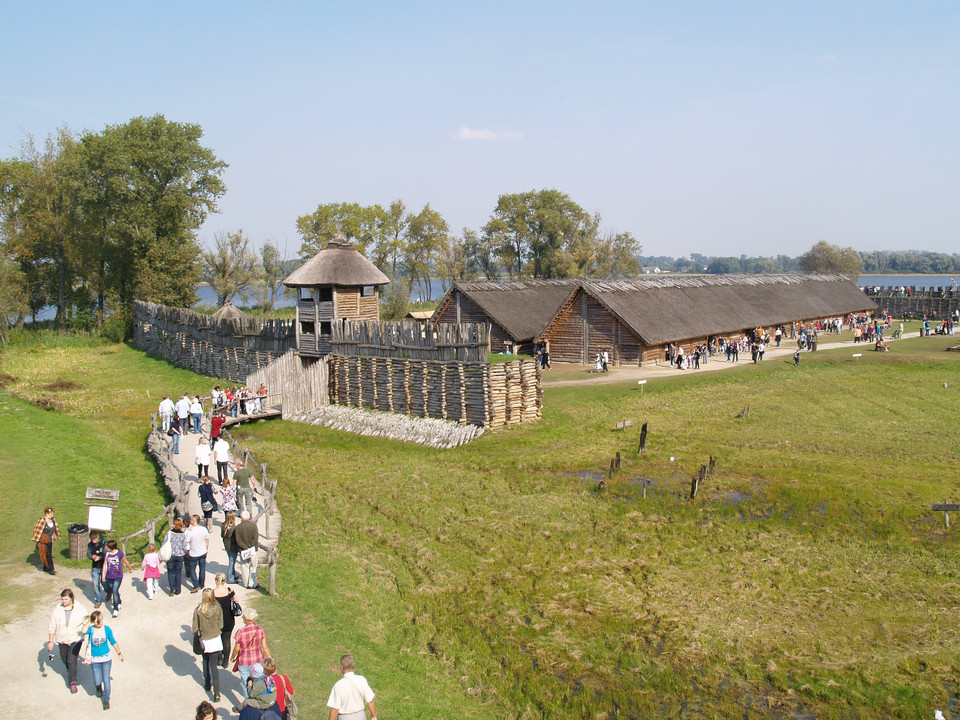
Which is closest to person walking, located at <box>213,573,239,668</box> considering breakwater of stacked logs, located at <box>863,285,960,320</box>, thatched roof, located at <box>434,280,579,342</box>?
thatched roof, located at <box>434,280,579,342</box>

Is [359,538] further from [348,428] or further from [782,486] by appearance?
[348,428]

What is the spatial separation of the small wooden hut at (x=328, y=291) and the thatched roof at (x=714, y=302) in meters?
13.5

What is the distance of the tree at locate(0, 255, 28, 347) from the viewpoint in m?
54.0

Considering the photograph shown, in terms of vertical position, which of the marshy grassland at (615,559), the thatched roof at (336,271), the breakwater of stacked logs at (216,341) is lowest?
the marshy grassland at (615,559)

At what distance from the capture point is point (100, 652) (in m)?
9.74

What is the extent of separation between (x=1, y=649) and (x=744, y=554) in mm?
13635

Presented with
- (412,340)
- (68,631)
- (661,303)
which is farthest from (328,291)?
(68,631)

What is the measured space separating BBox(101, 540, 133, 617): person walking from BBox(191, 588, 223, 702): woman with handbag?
8.94 feet

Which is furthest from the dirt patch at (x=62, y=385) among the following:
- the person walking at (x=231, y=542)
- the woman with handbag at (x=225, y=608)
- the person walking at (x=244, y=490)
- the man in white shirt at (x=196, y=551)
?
the woman with handbag at (x=225, y=608)

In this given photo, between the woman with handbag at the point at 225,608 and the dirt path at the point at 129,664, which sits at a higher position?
the woman with handbag at the point at 225,608

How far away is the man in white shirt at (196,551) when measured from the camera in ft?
42.6

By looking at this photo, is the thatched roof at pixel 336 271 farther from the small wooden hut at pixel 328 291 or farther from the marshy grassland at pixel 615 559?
the marshy grassland at pixel 615 559

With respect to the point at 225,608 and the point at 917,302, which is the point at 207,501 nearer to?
the point at 225,608

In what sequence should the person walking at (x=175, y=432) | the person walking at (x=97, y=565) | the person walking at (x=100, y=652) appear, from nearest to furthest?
the person walking at (x=100, y=652)
the person walking at (x=97, y=565)
the person walking at (x=175, y=432)
